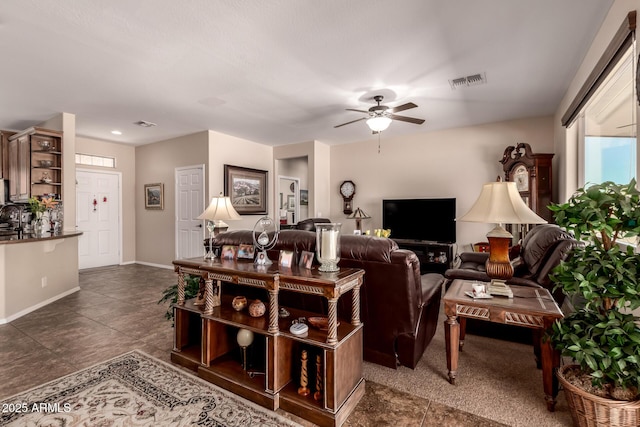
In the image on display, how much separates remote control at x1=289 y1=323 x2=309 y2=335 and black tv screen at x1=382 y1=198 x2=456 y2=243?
3.98 metres

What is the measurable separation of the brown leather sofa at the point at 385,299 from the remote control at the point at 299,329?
1.14 ft

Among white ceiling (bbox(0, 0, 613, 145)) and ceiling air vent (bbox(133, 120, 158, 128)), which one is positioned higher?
white ceiling (bbox(0, 0, 613, 145))

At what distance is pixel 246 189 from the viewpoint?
245 inches

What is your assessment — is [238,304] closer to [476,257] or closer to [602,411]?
[602,411]

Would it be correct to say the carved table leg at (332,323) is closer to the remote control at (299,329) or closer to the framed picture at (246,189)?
the remote control at (299,329)

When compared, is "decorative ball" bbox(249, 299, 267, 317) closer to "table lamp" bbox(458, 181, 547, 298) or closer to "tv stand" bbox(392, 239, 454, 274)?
"table lamp" bbox(458, 181, 547, 298)

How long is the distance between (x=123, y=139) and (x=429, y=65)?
594 cm

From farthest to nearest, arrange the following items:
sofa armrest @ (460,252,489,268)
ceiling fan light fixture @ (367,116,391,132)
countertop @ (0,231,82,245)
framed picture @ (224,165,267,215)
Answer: framed picture @ (224,165,267,215)
sofa armrest @ (460,252,489,268)
ceiling fan light fixture @ (367,116,391,132)
countertop @ (0,231,82,245)

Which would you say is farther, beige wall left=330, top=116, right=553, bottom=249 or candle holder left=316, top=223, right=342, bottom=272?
beige wall left=330, top=116, right=553, bottom=249

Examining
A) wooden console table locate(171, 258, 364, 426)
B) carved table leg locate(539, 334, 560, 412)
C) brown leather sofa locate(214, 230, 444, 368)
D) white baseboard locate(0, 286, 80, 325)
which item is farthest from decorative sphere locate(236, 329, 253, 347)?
white baseboard locate(0, 286, 80, 325)

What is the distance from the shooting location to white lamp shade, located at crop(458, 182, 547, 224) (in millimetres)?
1979

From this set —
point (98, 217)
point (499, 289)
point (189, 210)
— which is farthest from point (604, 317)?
point (98, 217)

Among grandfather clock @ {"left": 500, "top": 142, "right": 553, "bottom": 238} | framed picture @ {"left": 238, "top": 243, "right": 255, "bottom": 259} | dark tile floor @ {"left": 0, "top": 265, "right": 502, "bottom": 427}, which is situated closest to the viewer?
dark tile floor @ {"left": 0, "top": 265, "right": 502, "bottom": 427}

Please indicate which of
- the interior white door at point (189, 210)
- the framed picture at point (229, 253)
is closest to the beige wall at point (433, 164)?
the interior white door at point (189, 210)
